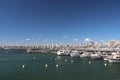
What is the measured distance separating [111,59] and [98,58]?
16610 millimetres

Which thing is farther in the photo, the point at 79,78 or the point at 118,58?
the point at 118,58

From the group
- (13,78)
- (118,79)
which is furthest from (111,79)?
(13,78)

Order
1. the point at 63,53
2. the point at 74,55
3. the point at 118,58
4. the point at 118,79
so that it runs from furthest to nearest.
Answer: the point at 63,53 < the point at 74,55 < the point at 118,58 < the point at 118,79

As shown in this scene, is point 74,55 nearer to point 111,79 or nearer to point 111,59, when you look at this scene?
point 111,59

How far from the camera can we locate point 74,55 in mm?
107062

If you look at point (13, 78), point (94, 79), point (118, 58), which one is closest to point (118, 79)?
point (94, 79)

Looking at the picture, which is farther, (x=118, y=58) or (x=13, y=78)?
(x=118, y=58)

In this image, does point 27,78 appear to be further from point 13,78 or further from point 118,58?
point 118,58

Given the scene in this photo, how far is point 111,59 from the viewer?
74.8m

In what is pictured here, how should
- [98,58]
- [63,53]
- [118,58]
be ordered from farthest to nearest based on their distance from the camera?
[63,53]
[98,58]
[118,58]

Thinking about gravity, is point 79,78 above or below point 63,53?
below

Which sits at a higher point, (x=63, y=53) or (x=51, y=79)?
(x=63, y=53)

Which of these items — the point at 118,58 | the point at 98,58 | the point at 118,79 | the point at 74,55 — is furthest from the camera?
the point at 74,55

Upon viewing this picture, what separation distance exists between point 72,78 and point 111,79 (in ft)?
27.2
